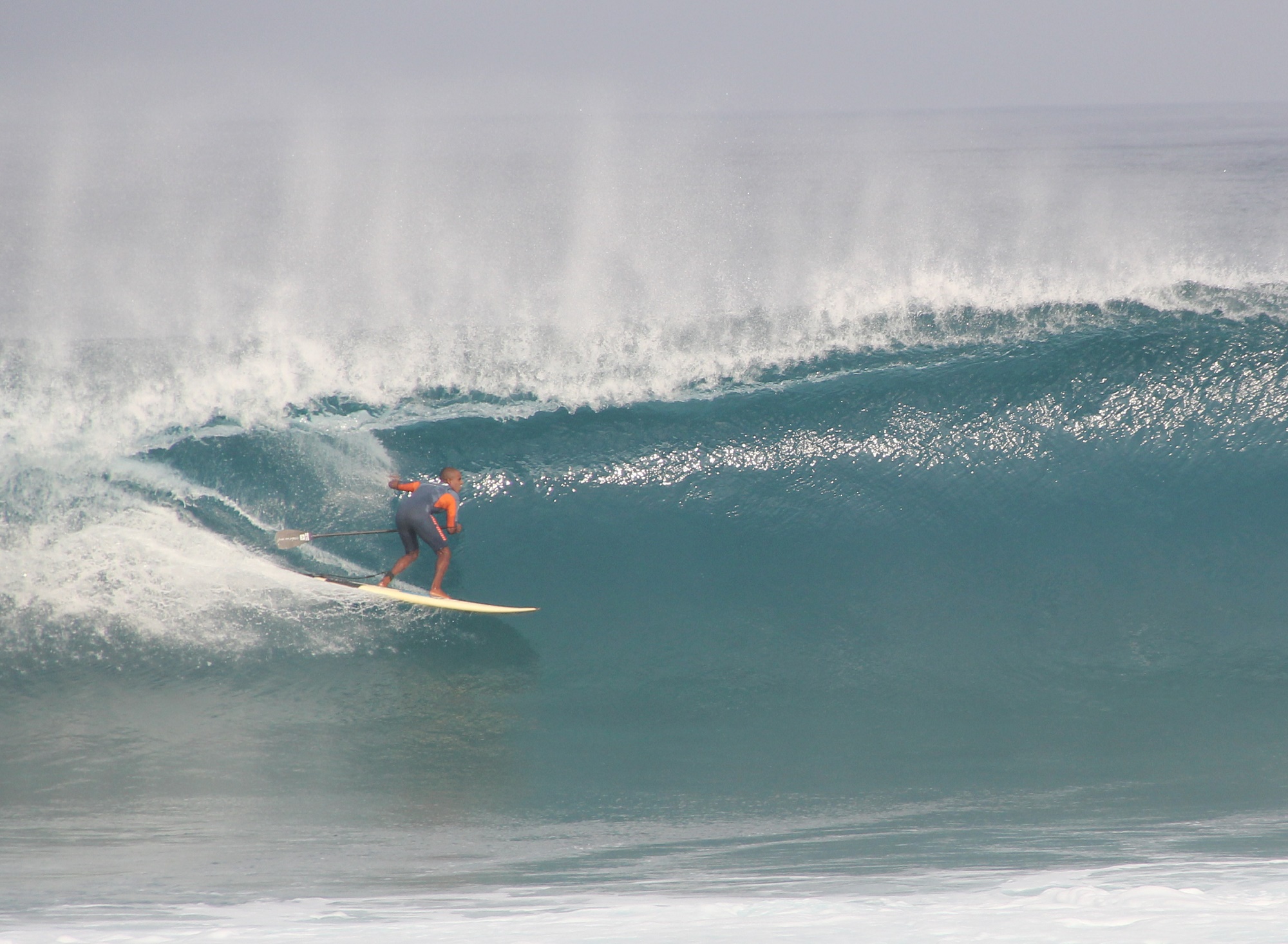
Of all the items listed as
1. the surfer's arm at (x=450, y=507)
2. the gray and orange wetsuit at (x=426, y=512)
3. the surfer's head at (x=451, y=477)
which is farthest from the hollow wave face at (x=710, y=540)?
the surfer's head at (x=451, y=477)

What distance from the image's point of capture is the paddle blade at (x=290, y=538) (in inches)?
276

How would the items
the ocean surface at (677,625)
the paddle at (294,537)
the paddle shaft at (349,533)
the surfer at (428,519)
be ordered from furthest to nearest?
the paddle at (294,537) → the paddle shaft at (349,533) → the surfer at (428,519) → the ocean surface at (677,625)

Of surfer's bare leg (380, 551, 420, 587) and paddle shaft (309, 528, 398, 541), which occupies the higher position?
paddle shaft (309, 528, 398, 541)

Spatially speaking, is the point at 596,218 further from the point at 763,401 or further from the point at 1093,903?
the point at 1093,903

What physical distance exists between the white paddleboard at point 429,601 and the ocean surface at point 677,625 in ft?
0.48

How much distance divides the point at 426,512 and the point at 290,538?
3.60 feet

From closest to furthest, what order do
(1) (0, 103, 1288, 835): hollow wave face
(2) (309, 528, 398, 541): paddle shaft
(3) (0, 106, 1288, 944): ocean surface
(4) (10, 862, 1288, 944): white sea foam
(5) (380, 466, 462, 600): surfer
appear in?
(4) (10, 862, 1288, 944): white sea foam < (3) (0, 106, 1288, 944): ocean surface < (1) (0, 103, 1288, 835): hollow wave face < (5) (380, 466, 462, 600): surfer < (2) (309, 528, 398, 541): paddle shaft

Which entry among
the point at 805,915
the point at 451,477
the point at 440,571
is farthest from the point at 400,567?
the point at 805,915

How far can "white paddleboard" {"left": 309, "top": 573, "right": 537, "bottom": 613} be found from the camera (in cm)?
655

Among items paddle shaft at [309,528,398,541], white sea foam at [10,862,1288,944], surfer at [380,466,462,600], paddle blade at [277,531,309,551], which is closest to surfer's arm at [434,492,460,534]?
surfer at [380,466,462,600]

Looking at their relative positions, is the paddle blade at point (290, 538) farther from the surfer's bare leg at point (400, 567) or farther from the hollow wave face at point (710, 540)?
the surfer's bare leg at point (400, 567)

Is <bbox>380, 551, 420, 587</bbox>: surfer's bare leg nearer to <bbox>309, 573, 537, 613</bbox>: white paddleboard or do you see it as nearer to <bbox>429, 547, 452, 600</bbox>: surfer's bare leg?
<bbox>309, 573, 537, 613</bbox>: white paddleboard

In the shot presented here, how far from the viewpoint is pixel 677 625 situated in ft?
22.3

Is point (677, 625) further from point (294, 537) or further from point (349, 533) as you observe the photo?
point (294, 537)
